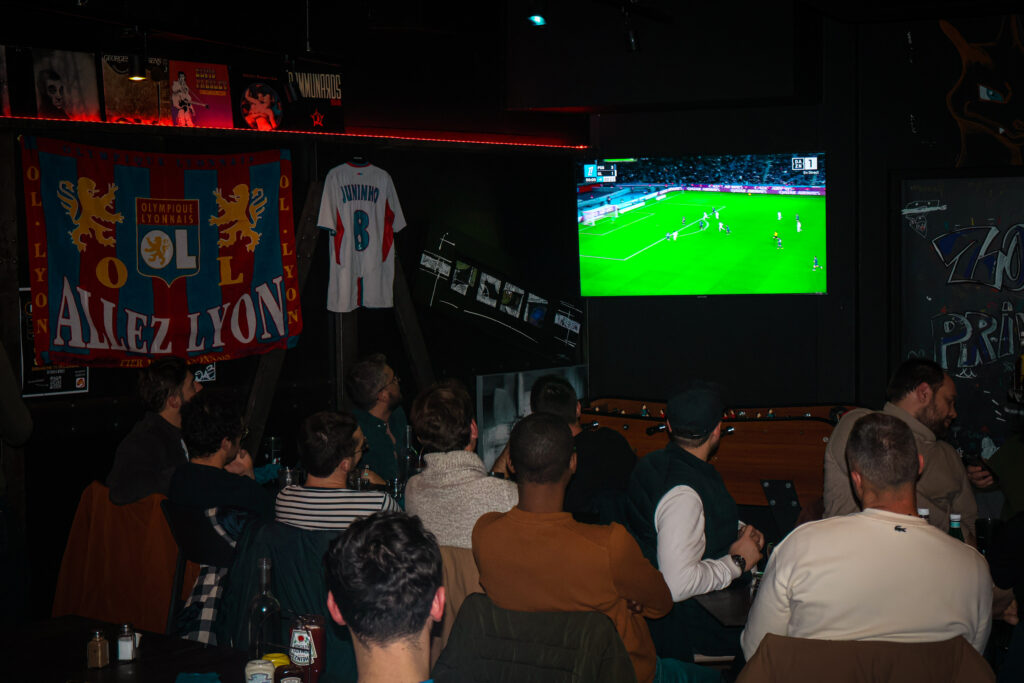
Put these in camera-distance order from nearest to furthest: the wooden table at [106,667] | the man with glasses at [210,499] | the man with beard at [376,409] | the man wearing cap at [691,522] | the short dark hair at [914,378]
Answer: the wooden table at [106,667]
the man wearing cap at [691,522]
the man with glasses at [210,499]
the short dark hair at [914,378]
the man with beard at [376,409]

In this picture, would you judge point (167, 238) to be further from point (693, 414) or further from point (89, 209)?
point (693, 414)

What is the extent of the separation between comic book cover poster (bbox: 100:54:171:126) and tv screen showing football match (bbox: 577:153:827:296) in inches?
123

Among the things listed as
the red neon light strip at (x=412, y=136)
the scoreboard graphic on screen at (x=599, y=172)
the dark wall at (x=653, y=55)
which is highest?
the dark wall at (x=653, y=55)

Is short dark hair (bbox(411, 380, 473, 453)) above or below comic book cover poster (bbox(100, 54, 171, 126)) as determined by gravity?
below

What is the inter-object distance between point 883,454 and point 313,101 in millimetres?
→ 4571

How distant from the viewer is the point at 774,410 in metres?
6.57

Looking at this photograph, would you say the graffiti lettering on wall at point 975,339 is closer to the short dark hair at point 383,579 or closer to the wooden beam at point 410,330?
the wooden beam at point 410,330

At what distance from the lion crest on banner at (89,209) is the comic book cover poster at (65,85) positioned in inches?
14.3

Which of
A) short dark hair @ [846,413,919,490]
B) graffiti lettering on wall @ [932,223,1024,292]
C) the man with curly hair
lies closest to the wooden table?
the man with curly hair

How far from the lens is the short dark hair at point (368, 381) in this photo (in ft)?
16.4

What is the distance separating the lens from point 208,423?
3.79m

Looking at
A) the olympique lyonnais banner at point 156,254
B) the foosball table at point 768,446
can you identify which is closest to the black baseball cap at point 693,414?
the foosball table at point 768,446

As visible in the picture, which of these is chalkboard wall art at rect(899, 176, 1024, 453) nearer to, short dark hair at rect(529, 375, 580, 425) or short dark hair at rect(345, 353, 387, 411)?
short dark hair at rect(529, 375, 580, 425)

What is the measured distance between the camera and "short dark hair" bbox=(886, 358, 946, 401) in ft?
13.0
